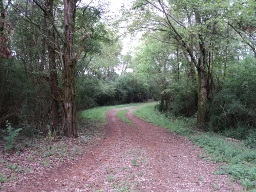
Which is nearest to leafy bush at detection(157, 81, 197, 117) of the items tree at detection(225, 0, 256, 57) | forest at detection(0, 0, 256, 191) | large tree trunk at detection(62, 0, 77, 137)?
forest at detection(0, 0, 256, 191)

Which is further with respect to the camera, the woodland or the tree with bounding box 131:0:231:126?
the tree with bounding box 131:0:231:126

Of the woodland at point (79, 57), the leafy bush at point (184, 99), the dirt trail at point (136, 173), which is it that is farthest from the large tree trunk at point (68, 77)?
the leafy bush at point (184, 99)

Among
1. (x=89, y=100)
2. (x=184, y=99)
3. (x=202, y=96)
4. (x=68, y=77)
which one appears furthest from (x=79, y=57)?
(x=184, y=99)

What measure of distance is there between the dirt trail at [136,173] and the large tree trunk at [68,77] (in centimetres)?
194

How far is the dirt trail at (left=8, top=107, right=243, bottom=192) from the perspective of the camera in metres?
4.41

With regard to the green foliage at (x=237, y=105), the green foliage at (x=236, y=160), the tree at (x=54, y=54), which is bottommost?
the green foliage at (x=236, y=160)

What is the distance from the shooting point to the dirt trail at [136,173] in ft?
14.5

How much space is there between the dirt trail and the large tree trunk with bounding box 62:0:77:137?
1941 millimetres

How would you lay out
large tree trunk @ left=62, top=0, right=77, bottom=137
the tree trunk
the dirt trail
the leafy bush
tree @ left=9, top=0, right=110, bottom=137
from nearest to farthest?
the dirt trail < tree @ left=9, top=0, right=110, bottom=137 < large tree trunk @ left=62, top=0, right=77, bottom=137 < the tree trunk < the leafy bush

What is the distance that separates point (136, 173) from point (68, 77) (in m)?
5.69

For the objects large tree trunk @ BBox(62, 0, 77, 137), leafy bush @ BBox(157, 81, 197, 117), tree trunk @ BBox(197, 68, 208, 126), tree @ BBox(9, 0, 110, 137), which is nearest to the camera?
tree @ BBox(9, 0, 110, 137)

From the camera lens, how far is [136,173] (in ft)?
17.3

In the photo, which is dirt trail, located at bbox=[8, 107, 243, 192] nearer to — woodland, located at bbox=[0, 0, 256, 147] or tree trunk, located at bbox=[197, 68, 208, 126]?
woodland, located at bbox=[0, 0, 256, 147]

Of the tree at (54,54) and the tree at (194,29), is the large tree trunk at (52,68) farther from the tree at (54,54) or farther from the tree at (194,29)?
the tree at (194,29)
